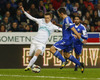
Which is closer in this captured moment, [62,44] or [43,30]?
[62,44]

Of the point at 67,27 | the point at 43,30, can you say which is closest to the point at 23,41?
the point at 43,30

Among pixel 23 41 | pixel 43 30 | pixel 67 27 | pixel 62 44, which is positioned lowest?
pixel 23 41

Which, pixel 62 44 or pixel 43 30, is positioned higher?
pixel 43 30

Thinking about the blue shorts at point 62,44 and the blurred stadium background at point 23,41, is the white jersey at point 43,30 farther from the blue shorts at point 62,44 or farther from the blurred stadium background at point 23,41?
the blurred stadium background at point 23,41

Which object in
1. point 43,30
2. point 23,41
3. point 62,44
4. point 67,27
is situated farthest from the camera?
point 23,41

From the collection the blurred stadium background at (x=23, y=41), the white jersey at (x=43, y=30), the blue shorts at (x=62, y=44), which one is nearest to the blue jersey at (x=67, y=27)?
the blue shorts at (x=62, y=44)

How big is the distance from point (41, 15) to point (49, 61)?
2.61 metres

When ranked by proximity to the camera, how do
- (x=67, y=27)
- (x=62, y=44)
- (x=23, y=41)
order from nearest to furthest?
(x=67, y=27), (x=62, y=44), (x=23, y=41)

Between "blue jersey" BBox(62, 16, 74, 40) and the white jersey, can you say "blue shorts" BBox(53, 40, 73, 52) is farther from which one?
the white jersey

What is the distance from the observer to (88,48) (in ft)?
53.7

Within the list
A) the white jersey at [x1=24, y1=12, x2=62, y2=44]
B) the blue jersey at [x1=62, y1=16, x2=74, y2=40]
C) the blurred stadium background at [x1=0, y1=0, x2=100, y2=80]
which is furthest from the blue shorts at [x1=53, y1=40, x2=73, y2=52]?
the blurred stadium background at [x1=0, y1=0, x2=100, y2=80]

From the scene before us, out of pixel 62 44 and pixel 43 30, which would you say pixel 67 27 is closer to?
pixel 62 44

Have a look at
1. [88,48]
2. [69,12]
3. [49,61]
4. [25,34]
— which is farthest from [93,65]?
[69,12]

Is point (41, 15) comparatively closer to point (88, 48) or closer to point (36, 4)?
point (36, 4)
